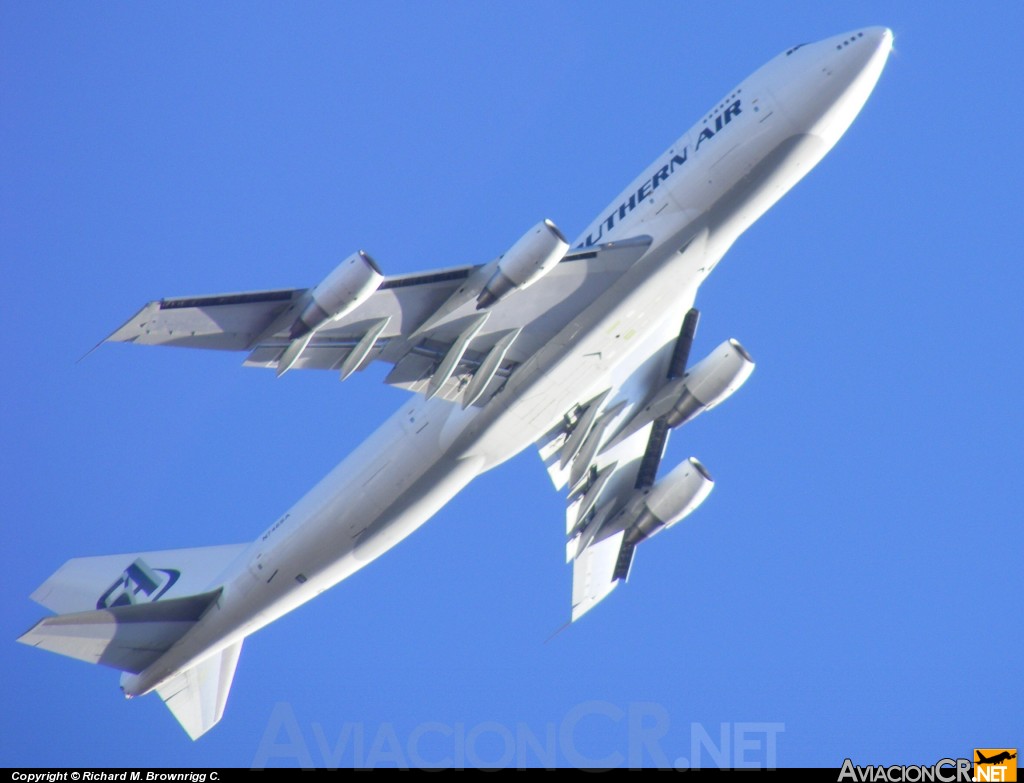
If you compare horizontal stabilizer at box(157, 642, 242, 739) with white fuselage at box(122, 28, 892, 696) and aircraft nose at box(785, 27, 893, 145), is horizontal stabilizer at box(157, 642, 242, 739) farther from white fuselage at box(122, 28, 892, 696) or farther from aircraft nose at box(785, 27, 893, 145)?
aircraft nose at box(785, 27, 893, 145)

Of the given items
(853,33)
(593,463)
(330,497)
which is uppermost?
(853,33)

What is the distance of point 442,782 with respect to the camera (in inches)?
938

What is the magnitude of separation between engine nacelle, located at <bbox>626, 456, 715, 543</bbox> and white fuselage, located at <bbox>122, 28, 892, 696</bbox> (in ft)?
13.2

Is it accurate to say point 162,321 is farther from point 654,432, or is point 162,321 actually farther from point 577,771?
point 654,432

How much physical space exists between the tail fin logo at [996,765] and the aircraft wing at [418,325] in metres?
11.2

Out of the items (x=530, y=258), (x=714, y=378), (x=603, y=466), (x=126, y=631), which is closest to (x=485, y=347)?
(x=530, y=258)

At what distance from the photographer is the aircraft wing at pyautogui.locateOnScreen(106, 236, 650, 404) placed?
25.7m

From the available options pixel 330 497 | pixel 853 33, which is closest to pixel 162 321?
pixel 330 497

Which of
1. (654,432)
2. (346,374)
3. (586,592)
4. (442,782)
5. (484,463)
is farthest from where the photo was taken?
(586,592)

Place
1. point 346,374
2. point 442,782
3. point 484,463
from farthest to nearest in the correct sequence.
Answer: point 484,463 < point 346,374 < point 442,782

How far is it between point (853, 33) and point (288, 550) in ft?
52.3

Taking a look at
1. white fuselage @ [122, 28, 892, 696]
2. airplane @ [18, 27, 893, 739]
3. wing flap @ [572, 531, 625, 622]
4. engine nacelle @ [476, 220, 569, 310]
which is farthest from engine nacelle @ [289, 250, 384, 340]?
wing flap @ [572, 531, 625, 622]

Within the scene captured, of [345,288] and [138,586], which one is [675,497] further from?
[138,586]

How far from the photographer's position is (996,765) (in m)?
22.9
